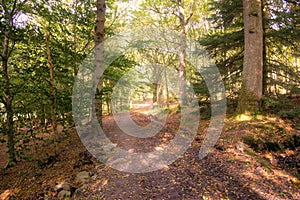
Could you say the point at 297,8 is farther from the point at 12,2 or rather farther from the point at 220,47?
the point at 12,2

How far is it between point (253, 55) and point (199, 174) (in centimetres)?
472

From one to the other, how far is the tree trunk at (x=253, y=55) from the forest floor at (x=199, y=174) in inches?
29.6

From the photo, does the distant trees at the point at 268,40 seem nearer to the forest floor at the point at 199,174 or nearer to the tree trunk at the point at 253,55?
the tree trunk at the point at 253,55

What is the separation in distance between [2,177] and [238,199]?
20.9ft

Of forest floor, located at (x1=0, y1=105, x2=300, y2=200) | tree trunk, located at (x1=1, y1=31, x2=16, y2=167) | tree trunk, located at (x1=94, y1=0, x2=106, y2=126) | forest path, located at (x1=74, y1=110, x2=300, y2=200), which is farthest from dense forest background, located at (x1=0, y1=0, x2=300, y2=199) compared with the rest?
forest path, located at (x1=74, y1=110, x2=300, y2=200)

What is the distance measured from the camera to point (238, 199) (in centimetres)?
322

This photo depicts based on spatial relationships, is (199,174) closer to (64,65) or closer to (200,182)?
(200,182)

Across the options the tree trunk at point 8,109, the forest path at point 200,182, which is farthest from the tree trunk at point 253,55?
the tree trunk at point 8,109

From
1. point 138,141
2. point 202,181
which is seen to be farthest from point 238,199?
point 138,141

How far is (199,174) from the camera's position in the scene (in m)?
4.03

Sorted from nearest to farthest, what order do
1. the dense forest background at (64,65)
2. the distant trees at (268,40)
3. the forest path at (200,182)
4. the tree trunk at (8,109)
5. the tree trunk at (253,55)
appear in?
the forest path at (200,182) → the tree trunk at (8,109) → the dense forest background at (64,65) → the tree trunk at (253,55) → the distant trees at (268,40)

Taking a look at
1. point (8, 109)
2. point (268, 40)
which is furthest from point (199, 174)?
point (268, 40)

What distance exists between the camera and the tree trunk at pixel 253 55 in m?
6.24

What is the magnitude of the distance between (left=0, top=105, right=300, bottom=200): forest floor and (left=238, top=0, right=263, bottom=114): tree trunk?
753mm
